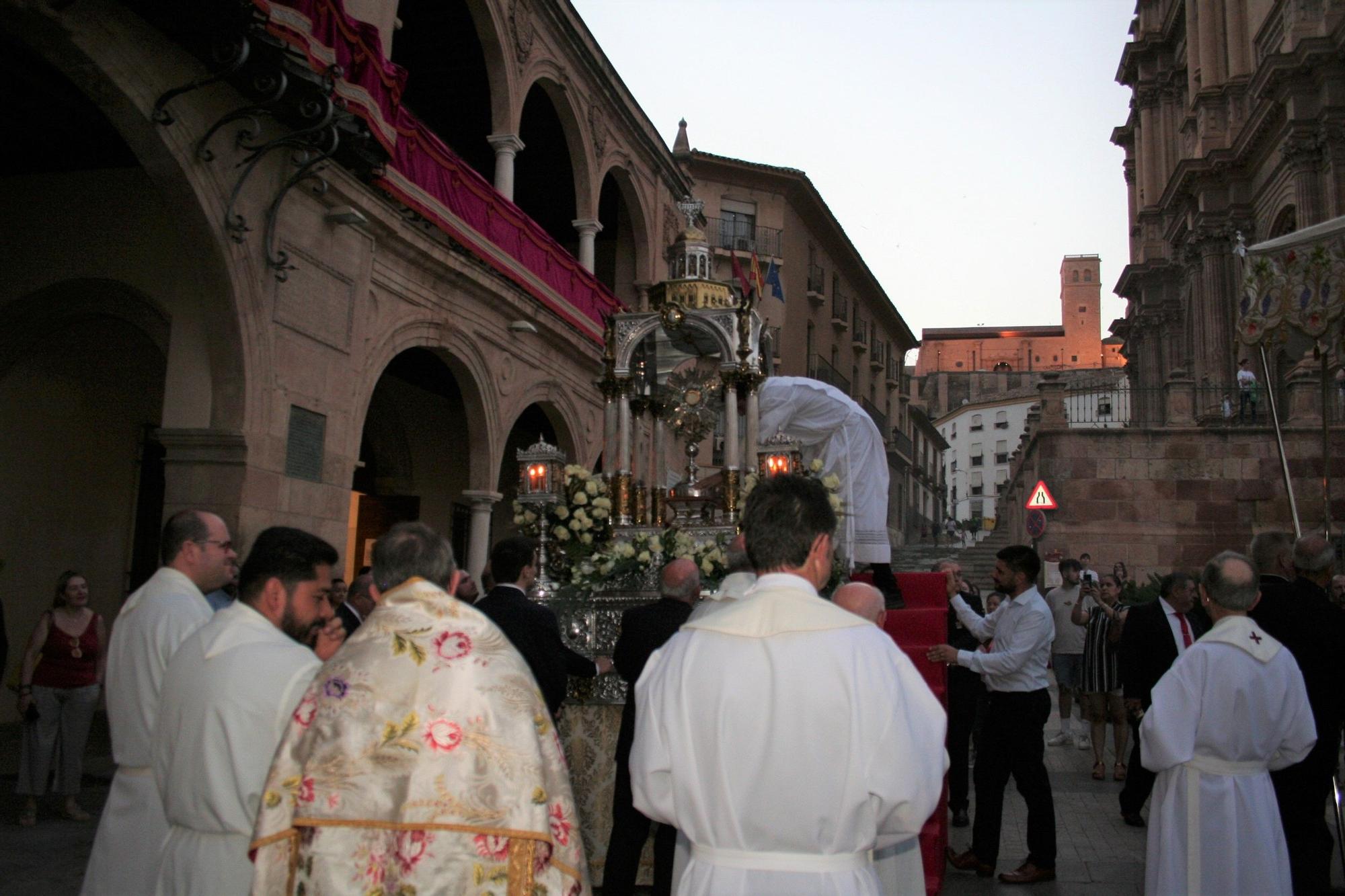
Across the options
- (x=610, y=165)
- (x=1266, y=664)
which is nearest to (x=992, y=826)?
(x=1266, y=664)

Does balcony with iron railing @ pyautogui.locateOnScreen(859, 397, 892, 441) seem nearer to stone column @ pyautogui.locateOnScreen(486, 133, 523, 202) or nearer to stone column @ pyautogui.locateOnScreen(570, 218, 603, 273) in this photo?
stone column @ pyautogui.locateOnScreen(570, 218, 603, 273)

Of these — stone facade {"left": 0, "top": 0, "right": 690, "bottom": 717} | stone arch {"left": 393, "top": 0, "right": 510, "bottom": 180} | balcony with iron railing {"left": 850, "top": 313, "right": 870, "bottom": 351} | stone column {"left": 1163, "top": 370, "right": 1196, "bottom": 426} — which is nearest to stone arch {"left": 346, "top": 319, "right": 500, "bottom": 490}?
stone facade {"left": 0, "top": 0, "right": 690, "bottom": 717}

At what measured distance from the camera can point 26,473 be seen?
34.7ft

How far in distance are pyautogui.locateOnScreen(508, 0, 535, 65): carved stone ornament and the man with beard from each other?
1195cm

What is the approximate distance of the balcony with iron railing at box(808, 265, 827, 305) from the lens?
33.7 metres

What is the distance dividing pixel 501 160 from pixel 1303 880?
11.8 m

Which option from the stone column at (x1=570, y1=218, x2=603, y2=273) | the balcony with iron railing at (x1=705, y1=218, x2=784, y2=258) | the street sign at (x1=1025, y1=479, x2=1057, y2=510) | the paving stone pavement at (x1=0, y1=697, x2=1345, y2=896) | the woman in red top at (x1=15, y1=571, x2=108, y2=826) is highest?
the balcony with iron railing at (x1=705, y1=218, x2=784, y2=258)

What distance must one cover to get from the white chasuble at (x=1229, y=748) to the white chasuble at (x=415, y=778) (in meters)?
2.94

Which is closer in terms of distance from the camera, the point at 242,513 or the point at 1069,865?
the point at 1069,865

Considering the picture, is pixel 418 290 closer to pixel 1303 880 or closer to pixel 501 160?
pixel 501 160

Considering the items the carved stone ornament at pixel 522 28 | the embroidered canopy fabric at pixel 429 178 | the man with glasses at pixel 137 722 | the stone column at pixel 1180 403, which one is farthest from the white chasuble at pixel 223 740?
the stone column at pixel 1180 403

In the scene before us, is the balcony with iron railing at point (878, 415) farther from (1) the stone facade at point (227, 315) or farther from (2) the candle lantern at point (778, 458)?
(2) the candle lantern at point (778, 458)

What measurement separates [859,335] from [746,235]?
9197mm

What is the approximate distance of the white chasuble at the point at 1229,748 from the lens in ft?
14.3
